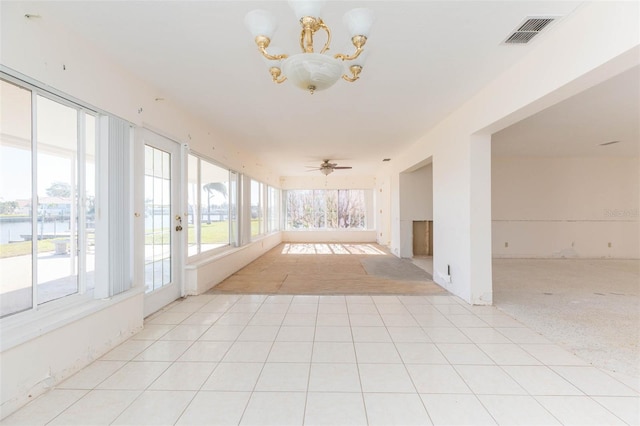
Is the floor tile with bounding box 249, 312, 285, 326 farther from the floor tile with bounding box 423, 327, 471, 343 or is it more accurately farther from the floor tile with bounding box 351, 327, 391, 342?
the floor tile with bounding box 423, 327, 471, 343

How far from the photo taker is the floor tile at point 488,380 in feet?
6.53

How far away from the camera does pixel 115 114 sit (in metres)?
2.71

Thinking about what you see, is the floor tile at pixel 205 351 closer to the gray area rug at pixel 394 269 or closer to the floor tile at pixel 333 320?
the floor tile at pixel 333 320

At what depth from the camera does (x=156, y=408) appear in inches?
71.9

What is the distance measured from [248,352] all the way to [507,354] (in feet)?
7.53

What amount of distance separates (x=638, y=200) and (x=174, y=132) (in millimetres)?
10622

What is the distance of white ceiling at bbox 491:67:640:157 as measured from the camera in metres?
3.37

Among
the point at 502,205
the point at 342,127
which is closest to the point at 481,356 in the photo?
the point at 342,127

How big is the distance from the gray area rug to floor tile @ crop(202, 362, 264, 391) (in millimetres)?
3539

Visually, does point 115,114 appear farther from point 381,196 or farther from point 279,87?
point 381,196

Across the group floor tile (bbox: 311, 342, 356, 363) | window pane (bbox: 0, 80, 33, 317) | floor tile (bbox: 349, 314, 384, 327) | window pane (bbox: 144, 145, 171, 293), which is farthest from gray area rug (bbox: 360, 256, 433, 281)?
window pane (bbox: 0, 80, 33, 317)

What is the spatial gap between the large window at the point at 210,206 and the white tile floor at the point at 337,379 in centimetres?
181

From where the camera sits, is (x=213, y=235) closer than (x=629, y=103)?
No

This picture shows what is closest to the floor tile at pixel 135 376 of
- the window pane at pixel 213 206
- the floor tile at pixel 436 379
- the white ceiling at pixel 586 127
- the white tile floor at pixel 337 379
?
the white tile floor at pixel 337 379
